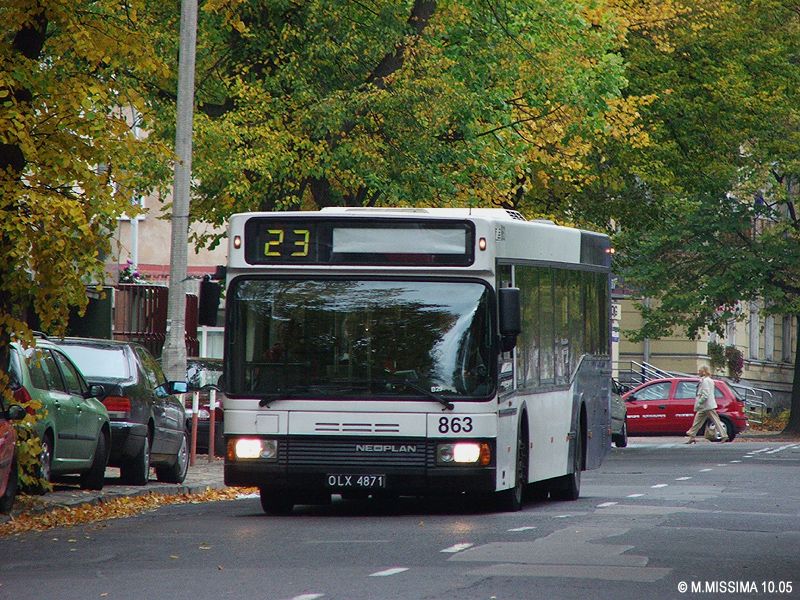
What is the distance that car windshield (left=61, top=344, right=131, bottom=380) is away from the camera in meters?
22.0

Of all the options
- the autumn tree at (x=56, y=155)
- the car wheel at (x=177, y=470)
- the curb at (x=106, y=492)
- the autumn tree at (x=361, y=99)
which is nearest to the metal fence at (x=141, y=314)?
the autumn tree at (x=361, y=99)

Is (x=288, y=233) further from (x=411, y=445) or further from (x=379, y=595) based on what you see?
(x=379, y=595)

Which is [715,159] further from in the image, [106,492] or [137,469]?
[106,492]

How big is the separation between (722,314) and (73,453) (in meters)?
32.4

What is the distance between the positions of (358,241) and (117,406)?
5.62m

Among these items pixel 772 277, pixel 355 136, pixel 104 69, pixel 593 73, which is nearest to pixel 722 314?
pixel 772 277

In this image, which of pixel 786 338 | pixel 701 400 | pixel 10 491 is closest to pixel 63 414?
pixel 10 491

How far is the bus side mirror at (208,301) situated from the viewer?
54.2 feet

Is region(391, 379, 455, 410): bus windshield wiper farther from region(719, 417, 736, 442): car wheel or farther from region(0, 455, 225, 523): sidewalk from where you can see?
region(719, 417, 736, 442): car wheel

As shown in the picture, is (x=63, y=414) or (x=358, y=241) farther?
(x=63, y=414)

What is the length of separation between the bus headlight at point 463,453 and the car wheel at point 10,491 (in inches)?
146

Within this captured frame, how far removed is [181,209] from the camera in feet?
81.0

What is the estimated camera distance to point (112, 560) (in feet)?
43.2

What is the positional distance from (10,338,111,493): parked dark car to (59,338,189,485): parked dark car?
68 cm
